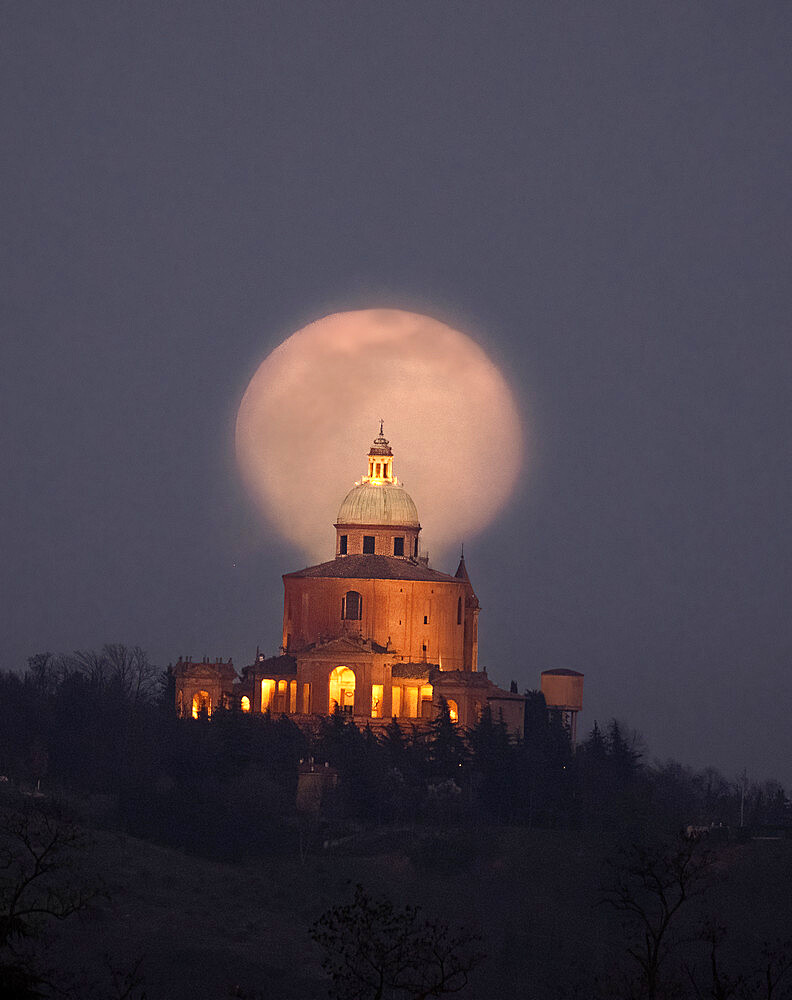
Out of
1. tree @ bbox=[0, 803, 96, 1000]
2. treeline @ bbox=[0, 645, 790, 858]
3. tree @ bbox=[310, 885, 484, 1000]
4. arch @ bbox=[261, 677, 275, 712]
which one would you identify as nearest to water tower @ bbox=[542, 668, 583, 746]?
treeline @ bbox=[0, 645, 790, 858]

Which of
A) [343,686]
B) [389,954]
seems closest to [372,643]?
[343,686]

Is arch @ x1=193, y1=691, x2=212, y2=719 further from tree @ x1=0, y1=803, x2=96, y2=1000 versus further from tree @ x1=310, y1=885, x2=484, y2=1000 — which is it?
tree @ x1=310, y1=885, x2=484, y2=1000

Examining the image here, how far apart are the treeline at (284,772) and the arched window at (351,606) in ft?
22.4

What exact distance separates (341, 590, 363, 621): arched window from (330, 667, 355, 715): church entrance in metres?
3.28

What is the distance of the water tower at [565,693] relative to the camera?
9744 centimetres

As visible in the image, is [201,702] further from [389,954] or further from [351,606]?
[389,954]

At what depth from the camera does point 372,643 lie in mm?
95688

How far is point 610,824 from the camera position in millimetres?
79875

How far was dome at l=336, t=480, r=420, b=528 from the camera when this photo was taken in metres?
100

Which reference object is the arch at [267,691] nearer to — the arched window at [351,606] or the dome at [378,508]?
the arched window at [351,606]

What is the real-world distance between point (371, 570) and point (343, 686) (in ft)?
18.3

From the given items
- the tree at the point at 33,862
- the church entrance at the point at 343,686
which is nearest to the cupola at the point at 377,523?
the church entrance at the point at 343,686

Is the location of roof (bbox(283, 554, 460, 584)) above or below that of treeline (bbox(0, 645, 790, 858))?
above

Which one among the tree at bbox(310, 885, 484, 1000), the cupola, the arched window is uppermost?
the cupola
